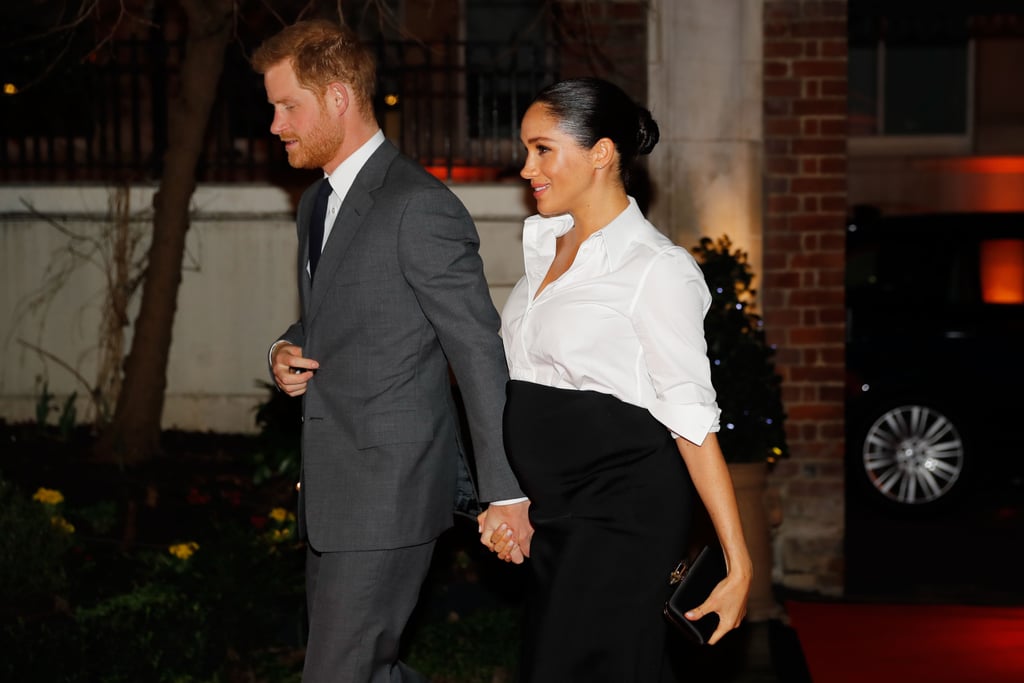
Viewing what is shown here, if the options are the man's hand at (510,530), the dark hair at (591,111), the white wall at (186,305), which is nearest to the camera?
the dark hair at (591,111)

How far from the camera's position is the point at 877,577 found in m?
7.52

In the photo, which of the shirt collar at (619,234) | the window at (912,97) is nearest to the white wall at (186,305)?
the shirt collar at (619,234)

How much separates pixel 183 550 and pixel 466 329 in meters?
3.16

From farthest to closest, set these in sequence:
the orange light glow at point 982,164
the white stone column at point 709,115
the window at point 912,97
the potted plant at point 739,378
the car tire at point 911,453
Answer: the window at point 912,97 → the orange light glow at point 982,164 → the car tire at point 911,453 → the white stone column at point 709,115 → the potted plant at point 739,378

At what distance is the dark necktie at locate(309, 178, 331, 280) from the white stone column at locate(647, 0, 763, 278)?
11.4ft

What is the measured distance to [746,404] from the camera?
6152mm

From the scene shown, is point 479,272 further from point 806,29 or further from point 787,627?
point 806,29

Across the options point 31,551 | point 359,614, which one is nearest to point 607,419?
point 359,614

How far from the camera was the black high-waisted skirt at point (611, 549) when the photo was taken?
9.91ft

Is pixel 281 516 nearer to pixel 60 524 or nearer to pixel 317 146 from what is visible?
pixel 60 524

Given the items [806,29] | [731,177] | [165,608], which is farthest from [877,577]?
[165,608]

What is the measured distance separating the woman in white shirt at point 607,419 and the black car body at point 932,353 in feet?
22.1

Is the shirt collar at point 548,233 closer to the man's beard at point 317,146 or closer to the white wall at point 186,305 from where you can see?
the man's beard at point 317,146

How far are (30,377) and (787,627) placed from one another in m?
4.91
